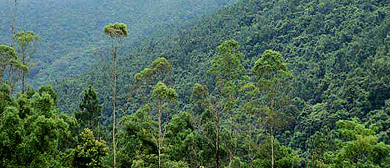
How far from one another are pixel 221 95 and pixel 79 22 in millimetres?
124916

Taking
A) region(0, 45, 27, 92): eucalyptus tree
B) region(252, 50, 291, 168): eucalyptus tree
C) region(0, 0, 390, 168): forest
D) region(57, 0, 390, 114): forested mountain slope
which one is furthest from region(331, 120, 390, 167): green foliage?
region(57, 0, 390, 114): forested mountain slope

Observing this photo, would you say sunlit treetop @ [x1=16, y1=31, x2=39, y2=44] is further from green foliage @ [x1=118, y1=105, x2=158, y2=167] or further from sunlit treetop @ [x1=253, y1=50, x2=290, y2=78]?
sunlit treetop @ [x1=253, y1=50, x2=290, y2=78]

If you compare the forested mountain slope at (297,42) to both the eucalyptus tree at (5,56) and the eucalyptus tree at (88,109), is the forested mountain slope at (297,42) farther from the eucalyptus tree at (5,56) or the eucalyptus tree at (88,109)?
the eucalyptus tree at (5,56)

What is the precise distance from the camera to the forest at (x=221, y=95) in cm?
1647

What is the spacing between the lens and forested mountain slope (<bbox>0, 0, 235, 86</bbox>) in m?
96.5

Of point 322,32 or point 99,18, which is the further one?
point 99,18

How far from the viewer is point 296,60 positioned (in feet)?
172

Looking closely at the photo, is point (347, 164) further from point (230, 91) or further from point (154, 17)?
point (154, 17)

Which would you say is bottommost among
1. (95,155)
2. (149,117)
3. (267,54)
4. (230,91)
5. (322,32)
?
(95,155)

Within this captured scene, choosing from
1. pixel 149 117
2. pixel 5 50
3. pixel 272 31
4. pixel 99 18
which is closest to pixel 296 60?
pixel 272 31

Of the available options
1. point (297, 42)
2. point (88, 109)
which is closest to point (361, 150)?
point (88, 109)

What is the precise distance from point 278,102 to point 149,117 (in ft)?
22.1

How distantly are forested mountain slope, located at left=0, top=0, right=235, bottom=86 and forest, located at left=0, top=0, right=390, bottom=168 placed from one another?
2.84 ft

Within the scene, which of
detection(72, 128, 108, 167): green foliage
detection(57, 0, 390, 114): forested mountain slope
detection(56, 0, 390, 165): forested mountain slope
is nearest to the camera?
detection(72, 128, 108, 167): green foliage
